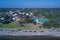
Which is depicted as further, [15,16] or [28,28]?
[15,16]

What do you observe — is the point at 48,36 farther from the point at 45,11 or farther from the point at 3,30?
the point at 45,11

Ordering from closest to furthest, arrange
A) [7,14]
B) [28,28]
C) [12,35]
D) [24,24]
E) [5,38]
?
[5,38] → [12,35] → [28,28] → [24,24] → [7,14]

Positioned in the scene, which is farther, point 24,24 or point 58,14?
point 58,14

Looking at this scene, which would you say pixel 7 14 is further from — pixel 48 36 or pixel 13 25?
pixel 48 36

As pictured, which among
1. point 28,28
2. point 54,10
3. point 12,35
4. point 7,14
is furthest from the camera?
point 54,10

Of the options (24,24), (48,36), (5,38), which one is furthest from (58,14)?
(5,38)

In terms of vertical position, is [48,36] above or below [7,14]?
below

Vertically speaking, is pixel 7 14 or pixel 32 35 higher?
pixel 7 14

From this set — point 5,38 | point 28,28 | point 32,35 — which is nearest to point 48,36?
point 32,35

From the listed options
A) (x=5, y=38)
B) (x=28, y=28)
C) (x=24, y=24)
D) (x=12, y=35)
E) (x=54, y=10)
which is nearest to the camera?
(x=5, y=38)
